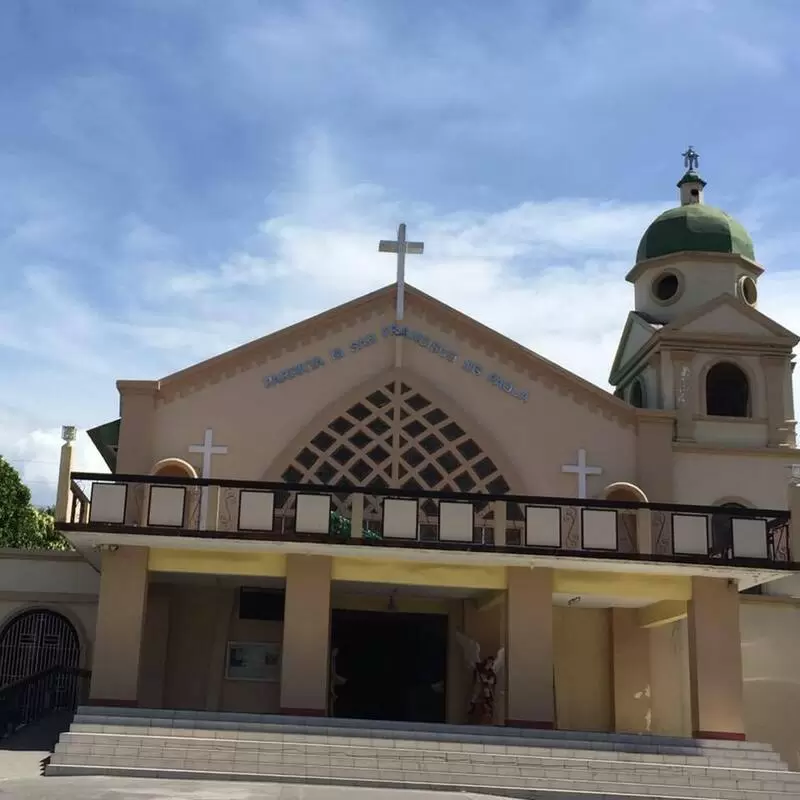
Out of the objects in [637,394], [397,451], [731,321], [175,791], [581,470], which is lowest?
[175,791]

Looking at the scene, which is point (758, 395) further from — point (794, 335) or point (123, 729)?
point (123, 729)

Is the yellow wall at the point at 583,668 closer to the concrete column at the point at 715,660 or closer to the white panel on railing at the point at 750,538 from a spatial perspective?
the concrete column at the point at 715,660

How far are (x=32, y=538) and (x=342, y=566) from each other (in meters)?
19.1

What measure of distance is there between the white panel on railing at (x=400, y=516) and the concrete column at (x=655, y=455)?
573 cm

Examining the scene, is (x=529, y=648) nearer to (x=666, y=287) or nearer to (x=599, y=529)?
(x=599, y=529)

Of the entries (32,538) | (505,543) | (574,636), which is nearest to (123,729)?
(505,543)

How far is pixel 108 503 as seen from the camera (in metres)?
18.9

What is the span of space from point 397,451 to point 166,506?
487 centimetres

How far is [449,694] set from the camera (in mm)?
22266

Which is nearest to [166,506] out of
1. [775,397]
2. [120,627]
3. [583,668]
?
[120,627]

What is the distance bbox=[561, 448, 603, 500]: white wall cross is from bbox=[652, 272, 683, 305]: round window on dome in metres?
7.05

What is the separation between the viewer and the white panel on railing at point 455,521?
19.1 m

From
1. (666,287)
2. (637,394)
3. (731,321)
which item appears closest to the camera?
(731,321)

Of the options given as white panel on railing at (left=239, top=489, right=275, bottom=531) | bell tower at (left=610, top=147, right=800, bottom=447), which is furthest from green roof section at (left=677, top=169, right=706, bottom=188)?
white panel on railing at (left=239, top=489, right=275, bottom=531)
